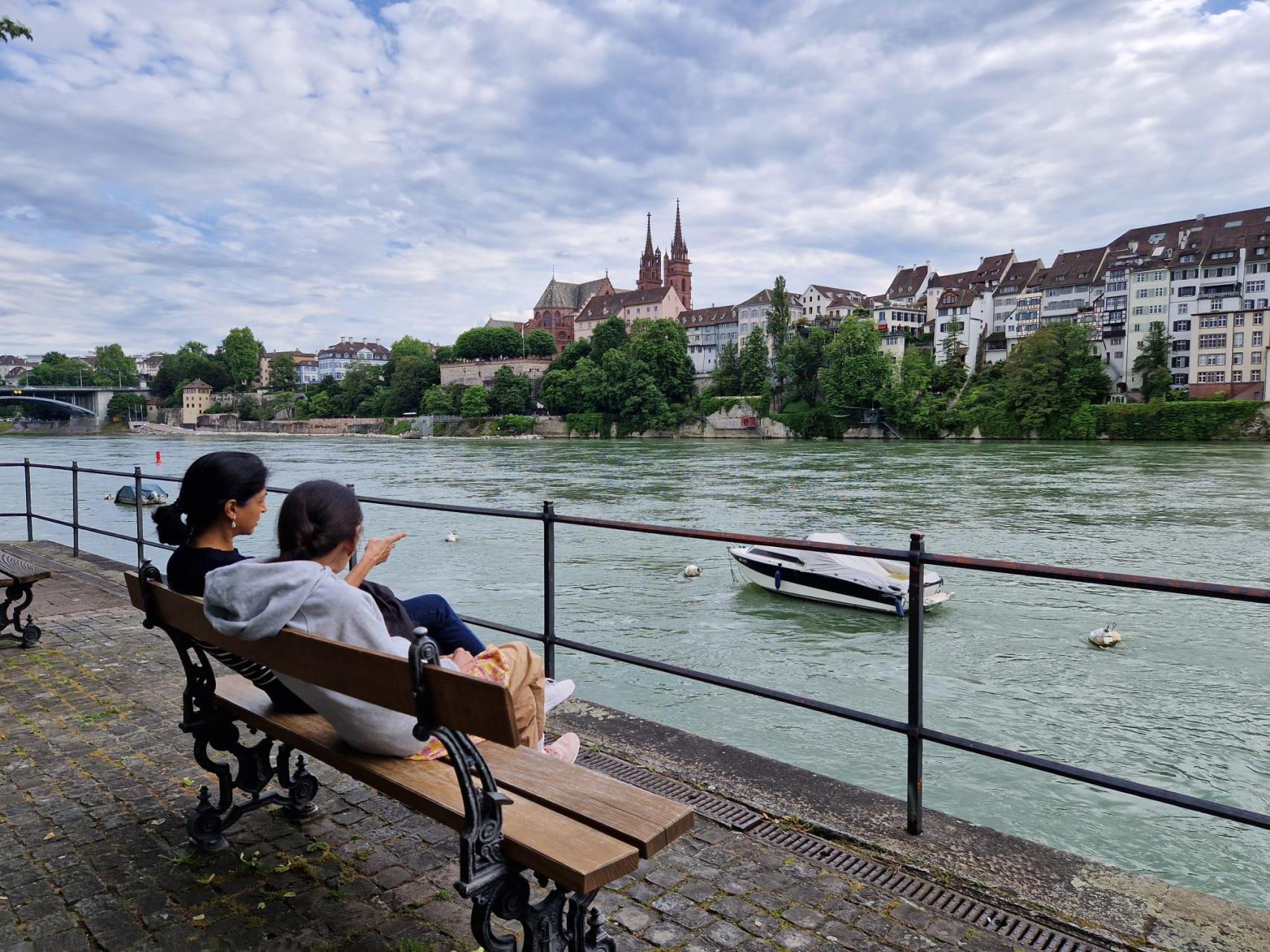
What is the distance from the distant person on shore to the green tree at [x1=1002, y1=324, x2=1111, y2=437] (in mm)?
77639

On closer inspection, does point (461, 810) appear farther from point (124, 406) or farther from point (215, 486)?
point (124, 406)

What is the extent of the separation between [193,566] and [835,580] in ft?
44.4

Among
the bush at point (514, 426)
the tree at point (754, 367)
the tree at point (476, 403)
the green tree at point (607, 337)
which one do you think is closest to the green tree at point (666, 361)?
the tree at point (754, 367)

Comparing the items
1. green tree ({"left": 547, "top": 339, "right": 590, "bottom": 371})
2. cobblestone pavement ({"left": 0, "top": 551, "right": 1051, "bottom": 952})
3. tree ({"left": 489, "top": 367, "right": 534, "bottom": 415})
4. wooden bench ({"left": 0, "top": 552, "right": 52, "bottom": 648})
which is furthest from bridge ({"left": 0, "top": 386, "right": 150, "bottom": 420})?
cobblestone pavement ({"left": 0, "top": 551, "right": 1051, "bottom": 952})

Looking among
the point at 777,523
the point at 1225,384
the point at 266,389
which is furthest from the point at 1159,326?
the point at 266,389

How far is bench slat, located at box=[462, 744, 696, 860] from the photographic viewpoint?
2.12 metres

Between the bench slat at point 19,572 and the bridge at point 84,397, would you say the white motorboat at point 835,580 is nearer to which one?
the bench slat at point 19,572

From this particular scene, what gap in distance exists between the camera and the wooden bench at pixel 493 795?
1.99m

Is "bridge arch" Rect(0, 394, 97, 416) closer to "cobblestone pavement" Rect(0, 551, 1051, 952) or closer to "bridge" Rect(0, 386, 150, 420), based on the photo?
"bridge" Rect(0, 386, 150, 420)

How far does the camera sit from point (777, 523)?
82.4 ft

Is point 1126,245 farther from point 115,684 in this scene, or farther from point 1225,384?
point 115,684

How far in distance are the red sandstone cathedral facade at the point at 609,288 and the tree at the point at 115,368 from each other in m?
77.6

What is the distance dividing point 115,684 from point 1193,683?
1183 centimetres

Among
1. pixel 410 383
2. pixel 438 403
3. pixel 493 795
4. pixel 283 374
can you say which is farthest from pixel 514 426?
pixel 493 795
